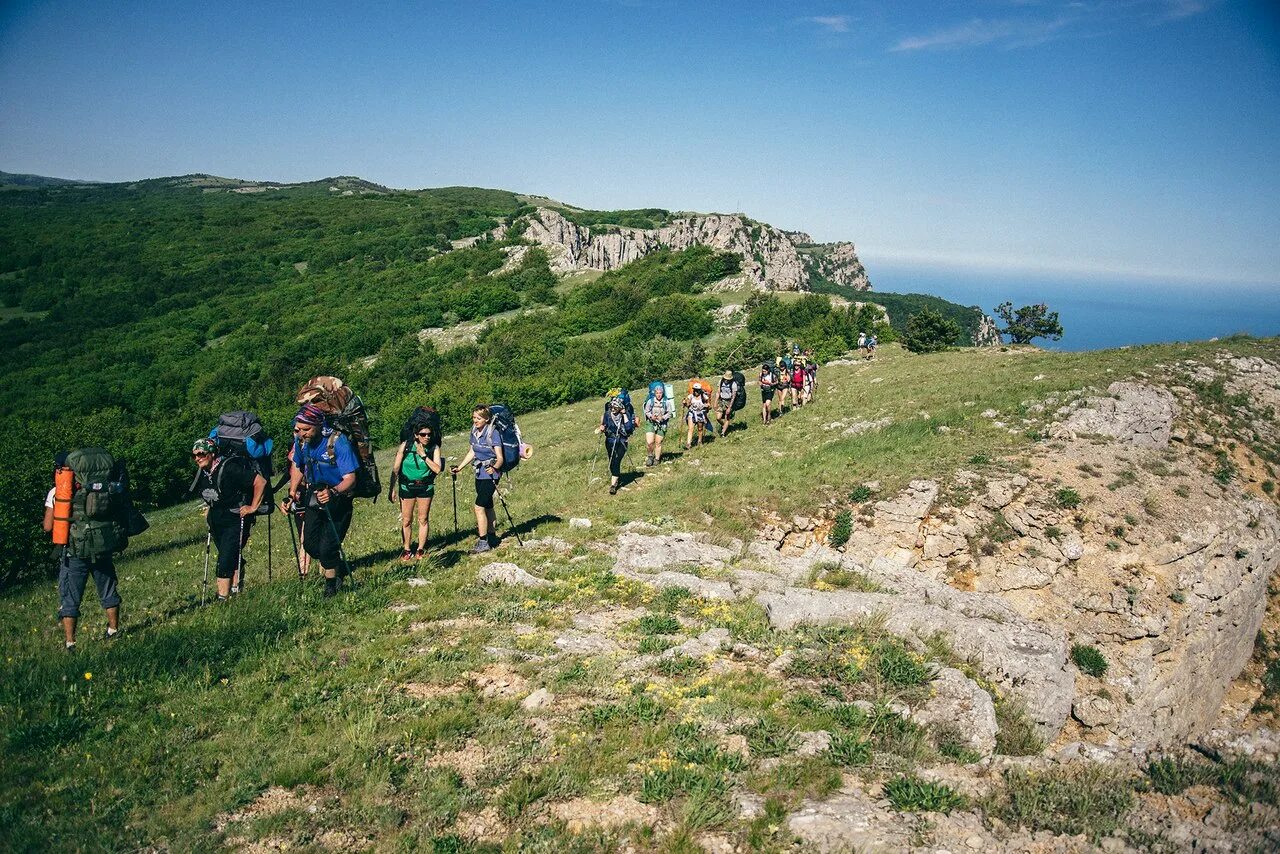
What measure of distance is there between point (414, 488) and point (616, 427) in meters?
5.78

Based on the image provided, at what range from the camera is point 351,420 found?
30.0 ft

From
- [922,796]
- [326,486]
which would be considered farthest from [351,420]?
[922,796]

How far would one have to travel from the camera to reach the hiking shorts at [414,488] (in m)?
10.3

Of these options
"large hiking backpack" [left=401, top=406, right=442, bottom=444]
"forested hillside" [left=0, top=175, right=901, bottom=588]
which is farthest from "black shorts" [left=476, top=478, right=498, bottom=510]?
"forested hillside" [left=0, top=175, right=901, bottom=588]

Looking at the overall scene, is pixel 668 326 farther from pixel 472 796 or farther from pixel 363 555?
pixel 472 796

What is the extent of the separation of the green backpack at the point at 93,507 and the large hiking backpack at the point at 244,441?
1.51 meters

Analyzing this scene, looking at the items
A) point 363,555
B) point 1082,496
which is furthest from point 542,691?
point 1082,496

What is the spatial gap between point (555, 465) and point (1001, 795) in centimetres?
1648

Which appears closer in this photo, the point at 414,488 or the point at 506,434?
the point at 414,488

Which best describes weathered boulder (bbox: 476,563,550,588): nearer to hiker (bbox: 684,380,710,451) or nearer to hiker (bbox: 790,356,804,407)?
hiker (bbox: 684,380,710,451)

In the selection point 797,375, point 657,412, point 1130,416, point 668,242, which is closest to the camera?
point 657,412

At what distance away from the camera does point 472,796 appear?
478cm

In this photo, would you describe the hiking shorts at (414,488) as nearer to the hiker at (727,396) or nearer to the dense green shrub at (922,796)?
the dense green shrub at (922,796)

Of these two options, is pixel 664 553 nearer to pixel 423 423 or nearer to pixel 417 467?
A: pixel 417 467
